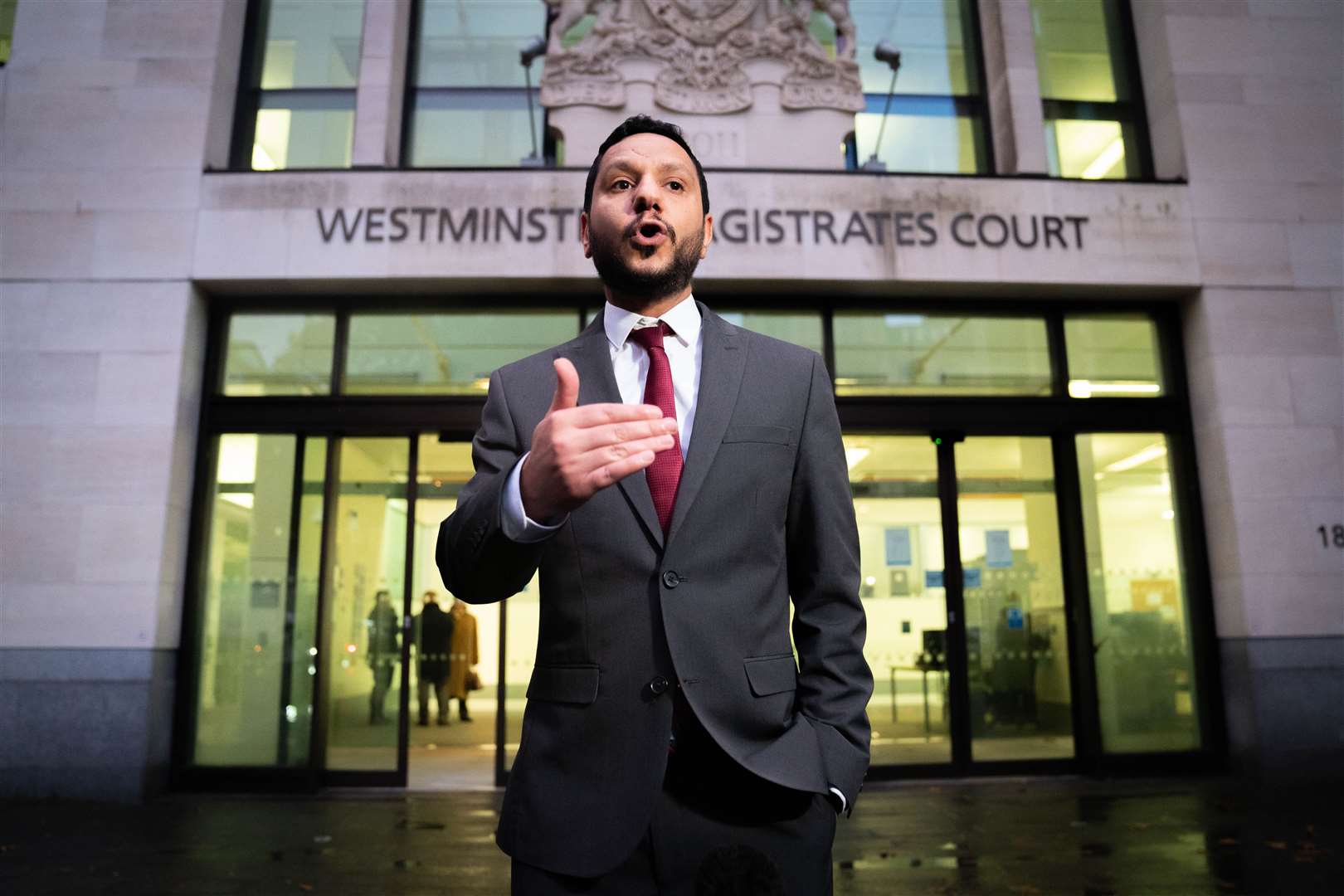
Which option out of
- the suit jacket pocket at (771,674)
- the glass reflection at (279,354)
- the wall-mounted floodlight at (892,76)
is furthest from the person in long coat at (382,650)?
the suit jacket pocket at (771,674)

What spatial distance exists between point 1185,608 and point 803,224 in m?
5.47

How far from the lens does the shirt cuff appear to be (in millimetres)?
1479

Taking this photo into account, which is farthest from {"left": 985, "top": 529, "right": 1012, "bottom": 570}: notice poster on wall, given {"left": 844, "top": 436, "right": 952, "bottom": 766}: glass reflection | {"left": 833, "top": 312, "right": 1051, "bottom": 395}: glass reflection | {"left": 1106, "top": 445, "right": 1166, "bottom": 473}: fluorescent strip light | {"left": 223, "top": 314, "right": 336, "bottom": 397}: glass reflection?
{"left": 223, "top": 314, "right": 336, "bottom": 397}: glass reflection

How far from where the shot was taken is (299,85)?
31.9 feet

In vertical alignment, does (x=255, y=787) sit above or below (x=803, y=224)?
below

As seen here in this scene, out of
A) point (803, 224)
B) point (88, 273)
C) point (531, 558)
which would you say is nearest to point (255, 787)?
point (88, 273)

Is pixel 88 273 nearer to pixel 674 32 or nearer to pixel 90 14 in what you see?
pixel 90 14

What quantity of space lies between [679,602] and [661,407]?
42 centimetres

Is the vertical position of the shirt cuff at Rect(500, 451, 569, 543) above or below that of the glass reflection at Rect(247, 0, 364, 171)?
below

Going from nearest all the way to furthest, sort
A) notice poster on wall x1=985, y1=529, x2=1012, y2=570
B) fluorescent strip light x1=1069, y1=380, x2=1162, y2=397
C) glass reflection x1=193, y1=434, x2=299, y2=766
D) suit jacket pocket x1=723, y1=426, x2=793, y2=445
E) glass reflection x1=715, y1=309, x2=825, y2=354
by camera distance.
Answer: suit jacket pocket x1=723, y1=426, x2=793, y2=445 → glass reflection x1=193, y1=434, x2=299, y2=766 → notice poster on wall x1=985, y1=529, x2=1012, y2=570 → glass reflection x1=715, y1=309, x2=825, y2=354 → fluorescent strip light x1=1069, y1=380, x2=1162, y2=397

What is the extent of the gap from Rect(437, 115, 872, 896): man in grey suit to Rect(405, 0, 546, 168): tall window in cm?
828

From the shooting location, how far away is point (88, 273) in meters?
8.39

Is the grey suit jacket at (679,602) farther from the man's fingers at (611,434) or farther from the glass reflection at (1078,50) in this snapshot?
the glass reflection at (1078,50)

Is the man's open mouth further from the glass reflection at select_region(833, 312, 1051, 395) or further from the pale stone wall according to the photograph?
the pale stone wall
